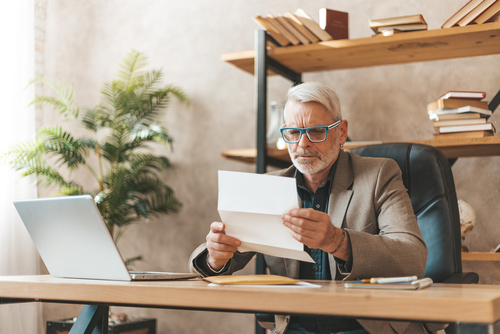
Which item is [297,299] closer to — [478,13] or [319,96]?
[319,96]

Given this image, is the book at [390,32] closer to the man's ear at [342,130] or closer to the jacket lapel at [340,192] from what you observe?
the man's ear at [342,130]

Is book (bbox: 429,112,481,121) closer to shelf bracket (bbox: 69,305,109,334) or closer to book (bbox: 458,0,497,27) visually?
book (bbox: 458,0,497,27)

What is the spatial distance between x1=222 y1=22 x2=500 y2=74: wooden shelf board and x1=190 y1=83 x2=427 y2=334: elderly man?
83 centimetres

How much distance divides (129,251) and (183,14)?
169 cm

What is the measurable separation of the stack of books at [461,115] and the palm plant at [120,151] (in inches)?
61.0

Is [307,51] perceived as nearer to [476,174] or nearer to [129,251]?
[476,174]

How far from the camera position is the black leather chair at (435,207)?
1.56 metres

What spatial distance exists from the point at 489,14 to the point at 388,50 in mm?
475

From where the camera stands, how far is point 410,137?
106 inches

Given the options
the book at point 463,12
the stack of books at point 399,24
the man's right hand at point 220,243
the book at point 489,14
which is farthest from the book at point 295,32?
the man's right hand at point 220,243

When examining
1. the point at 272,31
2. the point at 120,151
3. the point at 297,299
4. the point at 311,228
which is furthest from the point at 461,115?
the point at 120,151

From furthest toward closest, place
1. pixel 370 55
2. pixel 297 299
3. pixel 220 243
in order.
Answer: pixel 370 55 < pixel 220 243 < pixel 297 299

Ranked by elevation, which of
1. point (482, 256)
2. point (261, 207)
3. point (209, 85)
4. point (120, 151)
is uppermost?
point (209, 85)

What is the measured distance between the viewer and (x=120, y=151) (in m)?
2.96
